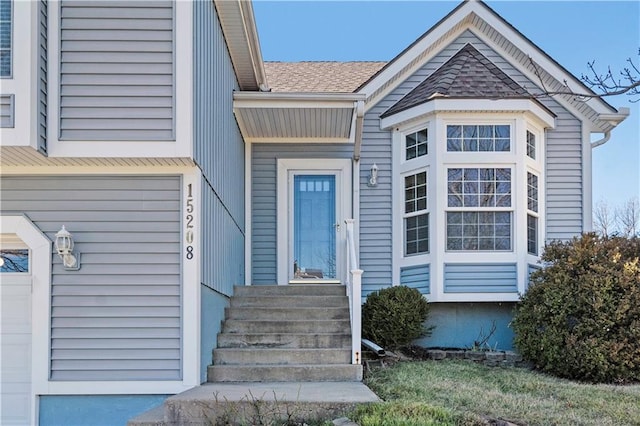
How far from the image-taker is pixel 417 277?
8.61 metres

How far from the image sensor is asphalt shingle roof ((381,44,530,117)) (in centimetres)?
830

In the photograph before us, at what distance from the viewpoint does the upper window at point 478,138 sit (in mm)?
8344

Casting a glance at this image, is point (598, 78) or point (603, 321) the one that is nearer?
point (598, 78)

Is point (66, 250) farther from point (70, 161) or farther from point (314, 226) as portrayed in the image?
point (314, 226)

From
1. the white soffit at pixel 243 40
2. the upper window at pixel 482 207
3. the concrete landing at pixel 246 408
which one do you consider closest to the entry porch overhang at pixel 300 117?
the white soffit at pixel 243 40

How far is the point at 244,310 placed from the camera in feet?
23.1

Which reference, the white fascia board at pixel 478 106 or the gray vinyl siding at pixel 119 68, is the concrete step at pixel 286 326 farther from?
the white fascia board at pixel 478 106

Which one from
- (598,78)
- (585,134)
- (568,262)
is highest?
(585,134)

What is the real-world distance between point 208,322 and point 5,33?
9.77ft

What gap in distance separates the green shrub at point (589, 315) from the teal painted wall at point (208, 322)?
364cm

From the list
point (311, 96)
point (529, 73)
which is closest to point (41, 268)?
point (311, 96)

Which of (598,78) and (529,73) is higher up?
(529,73)

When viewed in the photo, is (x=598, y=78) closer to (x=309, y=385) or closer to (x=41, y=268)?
(x=309, y=385)

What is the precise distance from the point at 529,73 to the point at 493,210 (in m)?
2.36
